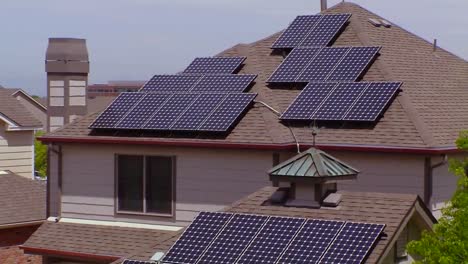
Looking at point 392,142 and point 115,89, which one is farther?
point 115,89

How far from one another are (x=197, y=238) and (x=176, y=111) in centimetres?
583

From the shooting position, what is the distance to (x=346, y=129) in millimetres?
19094

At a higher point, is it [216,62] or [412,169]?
[216,62]

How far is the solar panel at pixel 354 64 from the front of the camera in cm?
2044

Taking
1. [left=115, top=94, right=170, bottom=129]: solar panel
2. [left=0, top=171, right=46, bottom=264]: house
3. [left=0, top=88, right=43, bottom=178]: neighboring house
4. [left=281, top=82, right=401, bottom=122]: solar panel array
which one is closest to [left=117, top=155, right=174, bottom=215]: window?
[left=115, top=94, right=170, bottom=129]: solar panel

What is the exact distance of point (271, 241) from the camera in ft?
47.7

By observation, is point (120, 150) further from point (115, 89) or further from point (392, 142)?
point (115, 89)

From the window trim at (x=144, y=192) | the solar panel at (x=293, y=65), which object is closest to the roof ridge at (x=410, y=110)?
the solar panel at (x=293, y=65)

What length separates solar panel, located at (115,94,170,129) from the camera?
804 inches

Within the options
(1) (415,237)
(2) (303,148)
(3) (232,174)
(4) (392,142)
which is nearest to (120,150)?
(3) (232,174)

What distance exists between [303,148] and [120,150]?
428cm

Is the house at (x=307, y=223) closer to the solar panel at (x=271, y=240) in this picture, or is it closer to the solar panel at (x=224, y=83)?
the solar panel at (x=271, y=240)

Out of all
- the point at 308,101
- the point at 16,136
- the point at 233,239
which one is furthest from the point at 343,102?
the point at 16,136

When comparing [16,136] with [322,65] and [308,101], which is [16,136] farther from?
[308,101]
